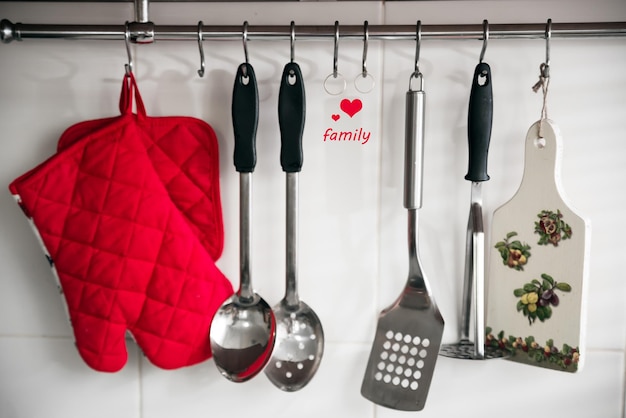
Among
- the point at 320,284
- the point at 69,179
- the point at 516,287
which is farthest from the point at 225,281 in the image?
the point at 516,287

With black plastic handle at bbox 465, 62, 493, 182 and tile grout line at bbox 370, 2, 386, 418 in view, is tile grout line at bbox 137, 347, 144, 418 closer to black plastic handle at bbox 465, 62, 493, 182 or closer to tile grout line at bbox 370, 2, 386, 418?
tile grout line at bbox 370, 2, 386, 418

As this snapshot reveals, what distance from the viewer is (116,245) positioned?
732 millimetres

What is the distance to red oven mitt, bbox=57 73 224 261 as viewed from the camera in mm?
767

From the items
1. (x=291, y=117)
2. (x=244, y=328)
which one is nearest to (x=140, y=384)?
(x=244, y=328)

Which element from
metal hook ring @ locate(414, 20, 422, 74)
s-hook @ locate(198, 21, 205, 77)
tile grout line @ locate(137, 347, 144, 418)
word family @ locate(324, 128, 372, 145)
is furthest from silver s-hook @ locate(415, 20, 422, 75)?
tile grout line @ locate(137, 347, 144, 418)

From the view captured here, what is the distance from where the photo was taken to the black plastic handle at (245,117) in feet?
2.37

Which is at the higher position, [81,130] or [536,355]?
[81,130]

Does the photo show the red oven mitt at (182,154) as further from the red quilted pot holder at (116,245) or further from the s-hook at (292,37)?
the s-hook at (292,37)

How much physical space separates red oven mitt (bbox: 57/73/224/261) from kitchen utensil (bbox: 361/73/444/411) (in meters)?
0.24

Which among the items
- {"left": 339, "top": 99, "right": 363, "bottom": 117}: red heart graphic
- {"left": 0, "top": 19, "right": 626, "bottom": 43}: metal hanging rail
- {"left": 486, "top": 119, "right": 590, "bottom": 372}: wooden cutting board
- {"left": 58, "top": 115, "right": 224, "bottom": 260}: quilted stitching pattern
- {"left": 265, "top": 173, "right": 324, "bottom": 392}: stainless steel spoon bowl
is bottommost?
{"left": 265, "top": 173, "right": 324, "bottom": 392}: stainless steel spoon bowl

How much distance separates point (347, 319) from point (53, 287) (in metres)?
0.39

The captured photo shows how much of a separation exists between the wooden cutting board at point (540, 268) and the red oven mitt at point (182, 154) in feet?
1.17

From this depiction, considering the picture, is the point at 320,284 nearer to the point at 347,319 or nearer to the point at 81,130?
the point at 347,319

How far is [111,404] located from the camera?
2.76 ft
